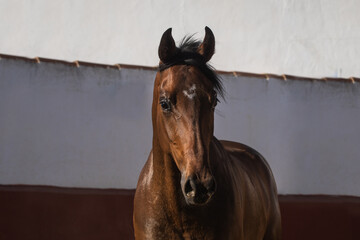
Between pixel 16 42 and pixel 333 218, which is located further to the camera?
pixel 16 42

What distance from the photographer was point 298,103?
6.81 meters

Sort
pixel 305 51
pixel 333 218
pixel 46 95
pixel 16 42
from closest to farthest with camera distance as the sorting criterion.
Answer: pixel 46 95 < pixel 333 218 < pixel 16 42 < pixel 305 51

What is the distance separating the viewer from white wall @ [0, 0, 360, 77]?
8414 mm

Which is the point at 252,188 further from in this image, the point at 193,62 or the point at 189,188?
the point at 189,188

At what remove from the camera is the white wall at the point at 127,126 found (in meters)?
5.84

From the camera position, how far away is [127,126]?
617cm

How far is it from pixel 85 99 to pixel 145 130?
2.57ft

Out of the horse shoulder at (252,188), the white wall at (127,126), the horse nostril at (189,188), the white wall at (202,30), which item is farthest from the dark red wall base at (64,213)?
the horse nostril at (189,188)

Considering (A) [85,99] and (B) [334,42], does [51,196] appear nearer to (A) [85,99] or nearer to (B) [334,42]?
(A) [85,99]

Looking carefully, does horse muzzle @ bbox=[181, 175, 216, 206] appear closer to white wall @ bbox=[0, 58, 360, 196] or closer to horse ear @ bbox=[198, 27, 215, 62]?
horse ear @ bbox=[198, 27, 215, 62]

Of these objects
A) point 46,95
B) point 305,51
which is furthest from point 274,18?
point 46,95

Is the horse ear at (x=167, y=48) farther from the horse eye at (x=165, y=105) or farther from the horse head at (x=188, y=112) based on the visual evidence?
the horse eye at (x=165, y=105)

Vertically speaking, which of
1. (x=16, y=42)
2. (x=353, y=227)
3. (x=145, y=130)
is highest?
(x=16, y=42)

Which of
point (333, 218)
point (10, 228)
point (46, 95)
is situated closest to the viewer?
point (10, 228)
